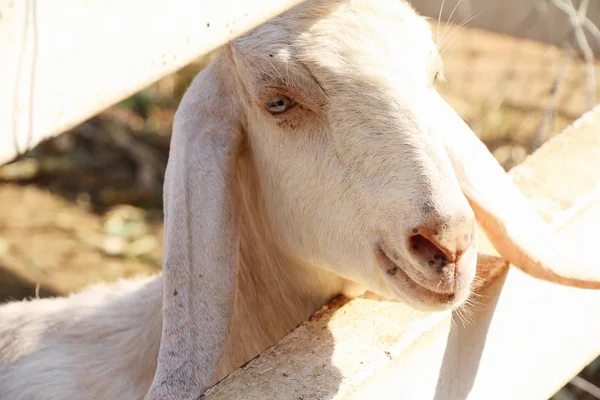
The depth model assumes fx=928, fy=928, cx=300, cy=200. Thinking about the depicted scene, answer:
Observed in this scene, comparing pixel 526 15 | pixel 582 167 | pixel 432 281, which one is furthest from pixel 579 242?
pixel 526 15

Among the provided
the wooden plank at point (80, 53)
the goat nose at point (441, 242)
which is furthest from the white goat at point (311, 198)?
the wooden plank at point (80, 53)

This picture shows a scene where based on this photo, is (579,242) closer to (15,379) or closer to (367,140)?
(367,140)

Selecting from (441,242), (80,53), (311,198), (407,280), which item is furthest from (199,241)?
(80,53)

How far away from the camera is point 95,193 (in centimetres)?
604

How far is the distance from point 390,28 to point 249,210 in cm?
70

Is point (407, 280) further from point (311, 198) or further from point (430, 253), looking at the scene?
point (311, 198)

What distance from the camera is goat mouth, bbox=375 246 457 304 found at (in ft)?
6.60

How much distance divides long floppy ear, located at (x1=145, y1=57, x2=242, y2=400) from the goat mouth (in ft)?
1.37

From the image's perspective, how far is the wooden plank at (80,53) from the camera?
4.14 feet

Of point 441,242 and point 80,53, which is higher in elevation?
point 80,53

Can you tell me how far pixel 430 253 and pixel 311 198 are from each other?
0.46 m

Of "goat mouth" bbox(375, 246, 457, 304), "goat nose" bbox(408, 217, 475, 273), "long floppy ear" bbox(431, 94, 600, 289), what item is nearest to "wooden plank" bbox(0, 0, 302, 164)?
"goat nose" bbox(408, 217, 475, 273)

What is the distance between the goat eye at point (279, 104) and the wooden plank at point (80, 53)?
0.77m

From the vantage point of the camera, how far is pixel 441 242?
191 centimetres
